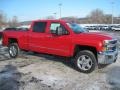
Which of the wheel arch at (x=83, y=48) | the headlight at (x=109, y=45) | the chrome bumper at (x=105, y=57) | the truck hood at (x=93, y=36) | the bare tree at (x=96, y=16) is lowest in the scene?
the chrome bumper at (x=105, y=57)

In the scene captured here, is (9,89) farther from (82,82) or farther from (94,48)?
(94,48)

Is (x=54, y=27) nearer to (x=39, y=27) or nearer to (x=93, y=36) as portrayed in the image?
(x=39, y=27)

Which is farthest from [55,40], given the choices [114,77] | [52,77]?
[114,77]

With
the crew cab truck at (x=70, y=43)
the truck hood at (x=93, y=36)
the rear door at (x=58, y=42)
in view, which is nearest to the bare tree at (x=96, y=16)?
the crew cab truck at (x=70, y=43)

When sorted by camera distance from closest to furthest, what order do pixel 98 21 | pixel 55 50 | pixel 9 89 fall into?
pixel 9 89
pixel 55 50
pixel 98 21

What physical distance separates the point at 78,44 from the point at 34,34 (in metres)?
2.61

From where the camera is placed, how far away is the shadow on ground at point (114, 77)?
626cm

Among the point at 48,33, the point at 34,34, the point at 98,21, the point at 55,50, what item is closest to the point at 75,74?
the point at 55,50

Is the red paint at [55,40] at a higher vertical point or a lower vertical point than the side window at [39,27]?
lower

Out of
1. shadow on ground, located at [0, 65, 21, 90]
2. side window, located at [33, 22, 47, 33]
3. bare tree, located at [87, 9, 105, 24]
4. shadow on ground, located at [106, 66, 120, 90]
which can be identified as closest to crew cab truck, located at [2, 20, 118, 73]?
side window, located at [33, 22, 47, 33]

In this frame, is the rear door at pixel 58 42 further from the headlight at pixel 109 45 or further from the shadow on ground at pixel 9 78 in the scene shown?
the shadow on ground at pixel 9 78

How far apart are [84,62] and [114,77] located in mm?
1256

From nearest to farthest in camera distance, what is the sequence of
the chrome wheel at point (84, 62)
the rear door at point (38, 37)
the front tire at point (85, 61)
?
the front tire at point (85, 61), the chrome wheel at point (84, 62), the rear door at point (38, 37)

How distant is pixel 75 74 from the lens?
771 centimetres
